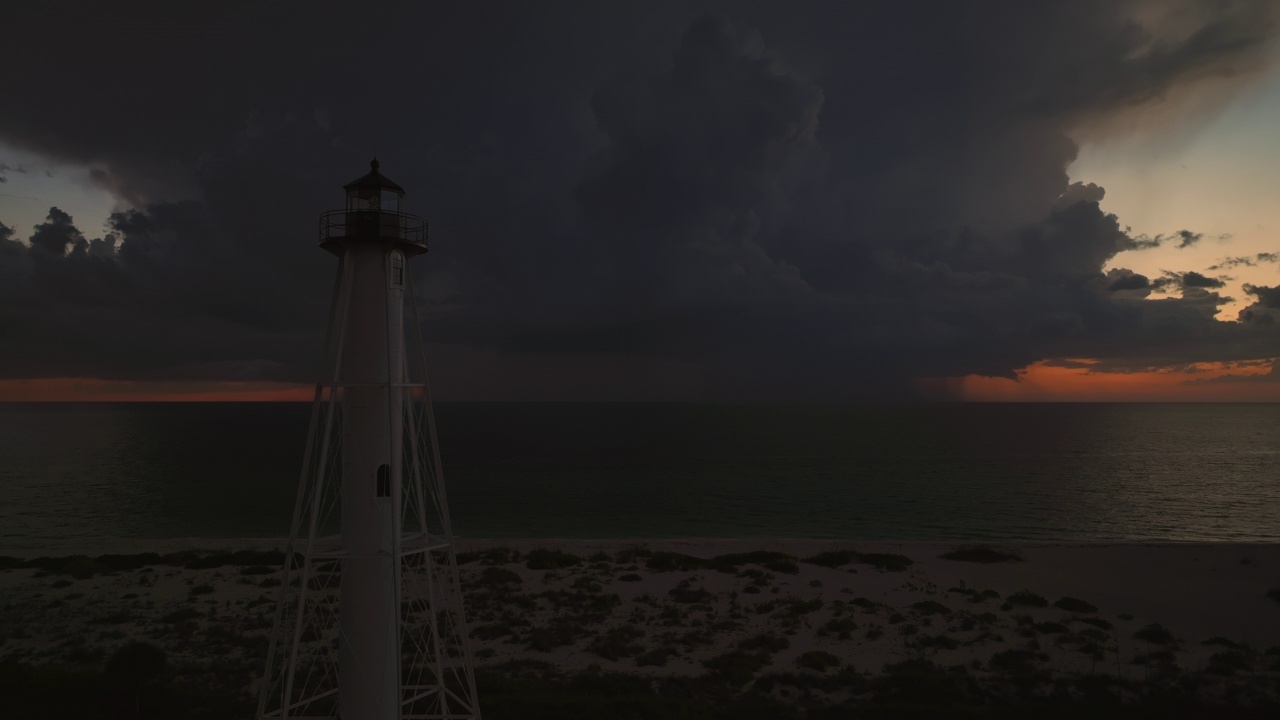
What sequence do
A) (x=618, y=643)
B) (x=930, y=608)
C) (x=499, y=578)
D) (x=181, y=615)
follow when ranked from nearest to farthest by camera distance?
(x=618, y=643)
(x=181, y=615)
(x=930, y=608)
(x=499, y=578)

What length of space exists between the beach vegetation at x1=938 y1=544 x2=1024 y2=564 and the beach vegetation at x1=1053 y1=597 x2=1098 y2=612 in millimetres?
8936

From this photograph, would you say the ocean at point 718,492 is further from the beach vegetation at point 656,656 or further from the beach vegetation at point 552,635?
the beach vegetation at point 656,656

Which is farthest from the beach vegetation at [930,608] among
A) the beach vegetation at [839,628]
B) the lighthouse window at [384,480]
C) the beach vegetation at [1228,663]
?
the lighthouse window at [384,480]

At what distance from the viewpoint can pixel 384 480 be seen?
12.0 m

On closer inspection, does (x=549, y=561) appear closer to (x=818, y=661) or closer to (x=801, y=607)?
(x=801, y=607)

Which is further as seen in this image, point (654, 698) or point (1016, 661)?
point (1016, 661)

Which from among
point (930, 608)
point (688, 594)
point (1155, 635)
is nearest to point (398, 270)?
point (688, 594)

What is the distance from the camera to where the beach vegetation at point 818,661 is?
19.0 m

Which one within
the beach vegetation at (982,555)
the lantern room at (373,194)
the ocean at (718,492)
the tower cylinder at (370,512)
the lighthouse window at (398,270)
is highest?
the lantern room at (373,194)

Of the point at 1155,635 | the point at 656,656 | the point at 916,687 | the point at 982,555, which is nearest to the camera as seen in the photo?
the point at 916,687

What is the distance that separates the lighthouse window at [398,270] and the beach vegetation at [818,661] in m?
15.0

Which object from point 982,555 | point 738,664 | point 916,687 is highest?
point 916,687

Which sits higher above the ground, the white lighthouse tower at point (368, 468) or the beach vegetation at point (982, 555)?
the white lighthouse tower at point (368, 468)

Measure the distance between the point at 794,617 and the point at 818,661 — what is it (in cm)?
457
